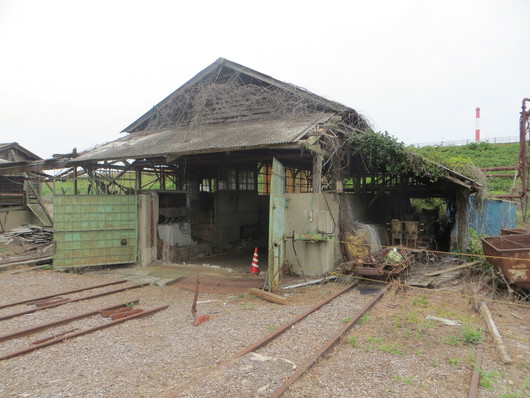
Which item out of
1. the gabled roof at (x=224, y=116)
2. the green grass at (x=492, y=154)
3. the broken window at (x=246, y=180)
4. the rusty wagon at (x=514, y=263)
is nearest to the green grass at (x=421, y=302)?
the rusty wagon at (x=514, y=263)

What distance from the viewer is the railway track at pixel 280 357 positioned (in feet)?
12.4

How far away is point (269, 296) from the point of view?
7582 millimetres

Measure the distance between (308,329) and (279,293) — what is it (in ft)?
7.78

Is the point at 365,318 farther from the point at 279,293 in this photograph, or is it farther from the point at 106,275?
the point at 106,275

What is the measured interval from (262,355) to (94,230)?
8.35 m

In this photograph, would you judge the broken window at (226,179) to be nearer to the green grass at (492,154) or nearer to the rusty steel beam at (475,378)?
the rusty steel beam at (475,378)

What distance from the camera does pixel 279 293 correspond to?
814 cm

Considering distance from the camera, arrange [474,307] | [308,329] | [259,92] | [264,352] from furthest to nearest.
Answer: [259,92] → [474,307] → [308,329] → [264,352]

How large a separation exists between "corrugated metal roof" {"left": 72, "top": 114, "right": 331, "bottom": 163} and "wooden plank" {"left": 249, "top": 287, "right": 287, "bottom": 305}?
356 centimetres

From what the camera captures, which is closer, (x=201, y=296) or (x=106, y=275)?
(x=201, y=296)

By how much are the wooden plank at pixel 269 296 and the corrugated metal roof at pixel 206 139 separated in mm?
3563

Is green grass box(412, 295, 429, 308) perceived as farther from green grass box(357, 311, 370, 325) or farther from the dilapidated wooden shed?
the dilapidated wooden shed

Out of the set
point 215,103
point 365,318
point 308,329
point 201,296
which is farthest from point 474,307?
point 215,103

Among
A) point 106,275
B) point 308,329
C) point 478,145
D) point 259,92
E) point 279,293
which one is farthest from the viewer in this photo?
point 478,145
